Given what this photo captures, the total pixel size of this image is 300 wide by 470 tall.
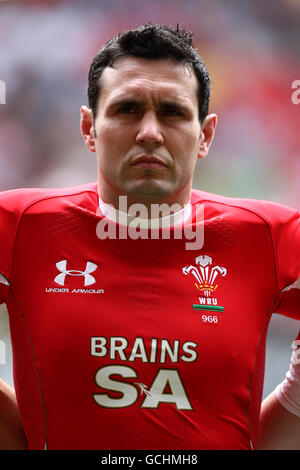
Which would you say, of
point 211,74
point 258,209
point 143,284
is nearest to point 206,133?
point 258,209

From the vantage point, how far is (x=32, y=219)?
1414mm

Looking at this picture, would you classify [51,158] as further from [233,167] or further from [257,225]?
[257,225]

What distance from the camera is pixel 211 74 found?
3830mm

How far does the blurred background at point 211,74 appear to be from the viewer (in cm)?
369

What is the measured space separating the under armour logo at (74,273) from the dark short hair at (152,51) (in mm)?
398

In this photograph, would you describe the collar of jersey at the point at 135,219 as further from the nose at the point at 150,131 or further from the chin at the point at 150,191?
the nose at the point at 150,131

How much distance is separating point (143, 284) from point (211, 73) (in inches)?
110

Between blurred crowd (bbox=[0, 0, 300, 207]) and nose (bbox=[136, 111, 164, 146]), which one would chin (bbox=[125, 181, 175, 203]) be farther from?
blurred crowd (bbox=[0, 0, 300, 207])

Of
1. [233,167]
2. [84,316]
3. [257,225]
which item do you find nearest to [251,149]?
[233,167]

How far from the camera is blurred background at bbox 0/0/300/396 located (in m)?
3.69

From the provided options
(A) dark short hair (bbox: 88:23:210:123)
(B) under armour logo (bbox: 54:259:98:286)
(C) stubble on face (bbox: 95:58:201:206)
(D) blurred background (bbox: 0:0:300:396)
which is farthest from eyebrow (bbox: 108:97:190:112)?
(D) blurred background (bbox: 0:0:300:396)

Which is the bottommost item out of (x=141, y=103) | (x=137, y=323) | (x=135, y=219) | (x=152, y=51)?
(x=137, y=323)

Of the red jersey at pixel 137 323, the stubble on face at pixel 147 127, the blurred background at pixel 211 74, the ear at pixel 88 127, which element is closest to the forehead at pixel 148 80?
the stubble on face at pixel 147 127

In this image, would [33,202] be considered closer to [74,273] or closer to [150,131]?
[74,273]
